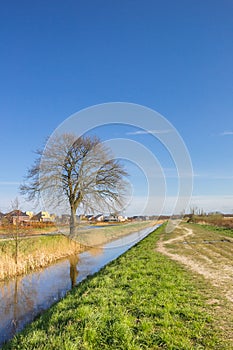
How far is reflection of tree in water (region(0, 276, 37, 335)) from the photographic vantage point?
29.2ft

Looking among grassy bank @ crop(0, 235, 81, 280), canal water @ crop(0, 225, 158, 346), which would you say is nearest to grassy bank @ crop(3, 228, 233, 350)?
canal water @ crop(0, 225, 158, 346)

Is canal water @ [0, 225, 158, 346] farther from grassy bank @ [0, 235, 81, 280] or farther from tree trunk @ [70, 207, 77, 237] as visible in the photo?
tree trunk @ [70, 207, 77, 237]

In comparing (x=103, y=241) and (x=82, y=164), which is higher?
(x=82, y=164)

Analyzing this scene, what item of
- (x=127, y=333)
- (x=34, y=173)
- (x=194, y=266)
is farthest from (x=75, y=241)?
(x=127, y=333)

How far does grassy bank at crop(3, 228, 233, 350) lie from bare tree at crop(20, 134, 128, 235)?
57.1 ft

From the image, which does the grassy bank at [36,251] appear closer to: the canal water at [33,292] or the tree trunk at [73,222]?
the canal water at [33,292]

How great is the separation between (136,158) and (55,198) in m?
7.74

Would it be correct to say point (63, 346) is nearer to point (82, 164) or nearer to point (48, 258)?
point (48, 258)

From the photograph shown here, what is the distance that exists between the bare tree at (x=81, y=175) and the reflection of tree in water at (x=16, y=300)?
1118 cm

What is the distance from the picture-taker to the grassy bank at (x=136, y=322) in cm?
448

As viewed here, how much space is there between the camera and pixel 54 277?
14680 mm

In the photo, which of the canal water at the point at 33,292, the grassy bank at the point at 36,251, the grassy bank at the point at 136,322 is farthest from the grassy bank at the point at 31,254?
the grassy bank at the point at 136,322

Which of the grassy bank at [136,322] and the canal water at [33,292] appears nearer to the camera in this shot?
the grassy bank at [136,322]

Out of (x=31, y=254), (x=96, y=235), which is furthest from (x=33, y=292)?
(x=96, y=235)
